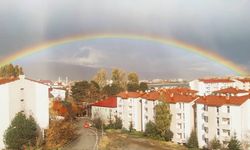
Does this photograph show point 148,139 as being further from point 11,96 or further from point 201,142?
point 11,96

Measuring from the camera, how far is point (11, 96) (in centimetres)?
3488

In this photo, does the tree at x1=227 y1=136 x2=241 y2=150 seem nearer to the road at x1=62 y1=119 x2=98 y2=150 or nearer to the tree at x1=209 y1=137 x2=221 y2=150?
the tree at x1=209 y1=137 x2=221 y2=150

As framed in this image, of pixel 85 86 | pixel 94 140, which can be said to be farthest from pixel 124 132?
pixel 85 86

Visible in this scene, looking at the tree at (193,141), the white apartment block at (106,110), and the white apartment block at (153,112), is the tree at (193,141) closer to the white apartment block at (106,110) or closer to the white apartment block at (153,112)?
the white apartment block at (153,112)

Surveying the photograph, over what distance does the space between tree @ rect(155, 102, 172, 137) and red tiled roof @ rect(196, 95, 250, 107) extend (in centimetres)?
430

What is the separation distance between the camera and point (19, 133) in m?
32.9

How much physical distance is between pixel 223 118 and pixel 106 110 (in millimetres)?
25952

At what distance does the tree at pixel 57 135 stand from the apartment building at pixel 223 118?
Result: 13957mm

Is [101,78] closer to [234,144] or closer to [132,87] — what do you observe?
[132,87]

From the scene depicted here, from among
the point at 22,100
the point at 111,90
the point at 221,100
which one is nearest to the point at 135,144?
the point at 221,100

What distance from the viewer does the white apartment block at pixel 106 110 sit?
186ft

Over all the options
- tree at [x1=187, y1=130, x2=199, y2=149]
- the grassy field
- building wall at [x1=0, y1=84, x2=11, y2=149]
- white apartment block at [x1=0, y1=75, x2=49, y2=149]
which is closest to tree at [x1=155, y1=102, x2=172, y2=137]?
the grassy field

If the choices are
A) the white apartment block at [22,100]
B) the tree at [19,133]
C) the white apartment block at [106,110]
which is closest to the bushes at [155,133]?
the white apartment block at [106,110]

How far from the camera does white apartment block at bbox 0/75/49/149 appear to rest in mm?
33906
